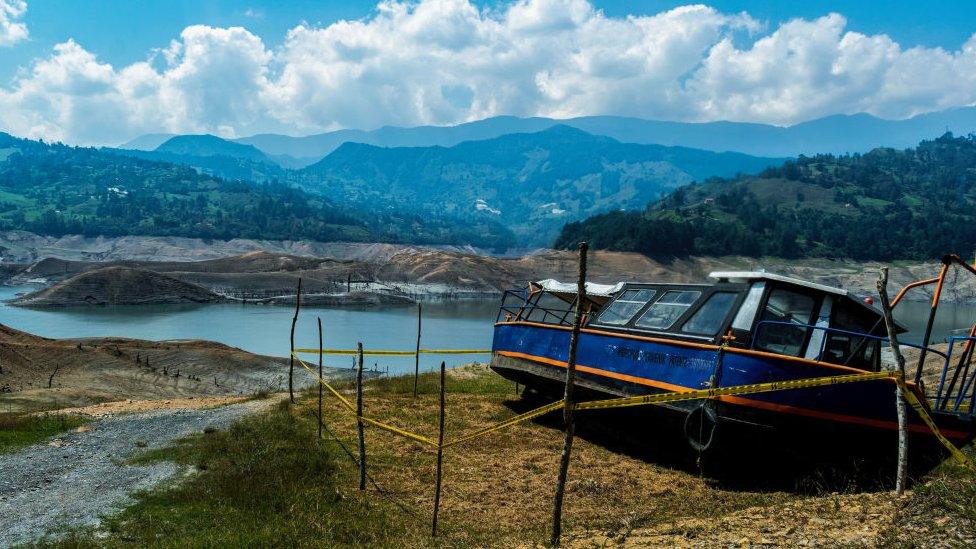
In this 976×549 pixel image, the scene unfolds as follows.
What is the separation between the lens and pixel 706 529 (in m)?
7.50

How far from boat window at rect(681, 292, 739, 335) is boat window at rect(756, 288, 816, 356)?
0.60 metres

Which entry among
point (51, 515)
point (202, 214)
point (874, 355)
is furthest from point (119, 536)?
point (202, 214)

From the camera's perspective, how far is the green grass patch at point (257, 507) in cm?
823

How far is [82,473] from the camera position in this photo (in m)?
11.5

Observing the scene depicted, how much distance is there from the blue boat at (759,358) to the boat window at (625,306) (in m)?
0.03

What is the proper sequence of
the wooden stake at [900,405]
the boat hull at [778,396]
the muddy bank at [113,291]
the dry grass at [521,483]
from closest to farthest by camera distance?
the wooden stake at [900,405] → the dry grass at [521,483] → the boat hull at [778,396] → the muddy bank at [113,291]

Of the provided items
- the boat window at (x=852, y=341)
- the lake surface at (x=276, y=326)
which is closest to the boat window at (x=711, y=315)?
the boat window at (x=852, y=341)

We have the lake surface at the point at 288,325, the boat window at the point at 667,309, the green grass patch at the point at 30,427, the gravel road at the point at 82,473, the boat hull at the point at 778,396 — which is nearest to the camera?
the gravel road at the point at 82,473

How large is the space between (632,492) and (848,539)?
3967 mm

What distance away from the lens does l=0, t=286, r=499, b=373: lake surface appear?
176 ft

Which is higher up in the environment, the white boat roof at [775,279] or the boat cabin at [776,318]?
the white boat roof at [775,279]

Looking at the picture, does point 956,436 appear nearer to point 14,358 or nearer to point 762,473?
point 762,473


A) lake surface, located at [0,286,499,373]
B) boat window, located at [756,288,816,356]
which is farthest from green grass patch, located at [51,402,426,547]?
lake surface, located at [0,286,499,373]

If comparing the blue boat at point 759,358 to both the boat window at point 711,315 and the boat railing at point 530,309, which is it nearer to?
the boat window at point 711,315
